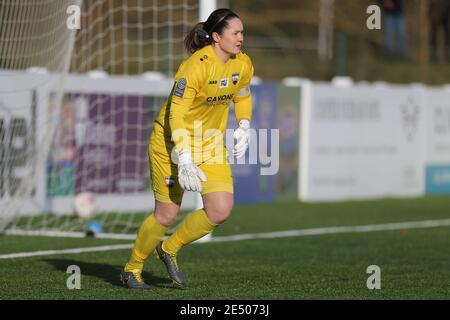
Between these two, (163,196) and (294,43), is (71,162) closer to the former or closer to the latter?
(163,196)

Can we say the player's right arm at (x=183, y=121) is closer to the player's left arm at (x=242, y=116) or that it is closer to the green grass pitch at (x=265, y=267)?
the player's left arm at (x=242, y=116)

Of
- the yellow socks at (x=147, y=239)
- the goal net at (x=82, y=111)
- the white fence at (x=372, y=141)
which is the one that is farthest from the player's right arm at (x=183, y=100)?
the white fence at (x=372, y=141)

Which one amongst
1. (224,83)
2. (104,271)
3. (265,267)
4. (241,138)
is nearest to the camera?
(224,83)

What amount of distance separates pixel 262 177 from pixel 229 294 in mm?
11242

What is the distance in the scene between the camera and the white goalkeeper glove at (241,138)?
872 centimetres

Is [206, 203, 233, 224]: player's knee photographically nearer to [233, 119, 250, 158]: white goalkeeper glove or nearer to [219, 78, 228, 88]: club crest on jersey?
[233, 119, 250, 158]: white goalkeeper glove

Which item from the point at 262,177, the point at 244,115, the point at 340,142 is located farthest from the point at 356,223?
the point at 244,115

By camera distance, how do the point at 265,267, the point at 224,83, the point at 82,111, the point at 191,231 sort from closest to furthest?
the point at 224,83 → the point at 191,231 → the point at 265,267 → the point at 82,111

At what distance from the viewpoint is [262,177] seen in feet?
64.0

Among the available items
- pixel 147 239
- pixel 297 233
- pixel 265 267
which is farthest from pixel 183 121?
pixel 297 233

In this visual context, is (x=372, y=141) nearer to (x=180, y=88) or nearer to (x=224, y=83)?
(x=224, y=83)

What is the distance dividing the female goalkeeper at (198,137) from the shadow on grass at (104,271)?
432 millimetres

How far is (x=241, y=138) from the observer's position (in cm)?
880

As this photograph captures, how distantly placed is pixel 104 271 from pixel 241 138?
208 centimetres
